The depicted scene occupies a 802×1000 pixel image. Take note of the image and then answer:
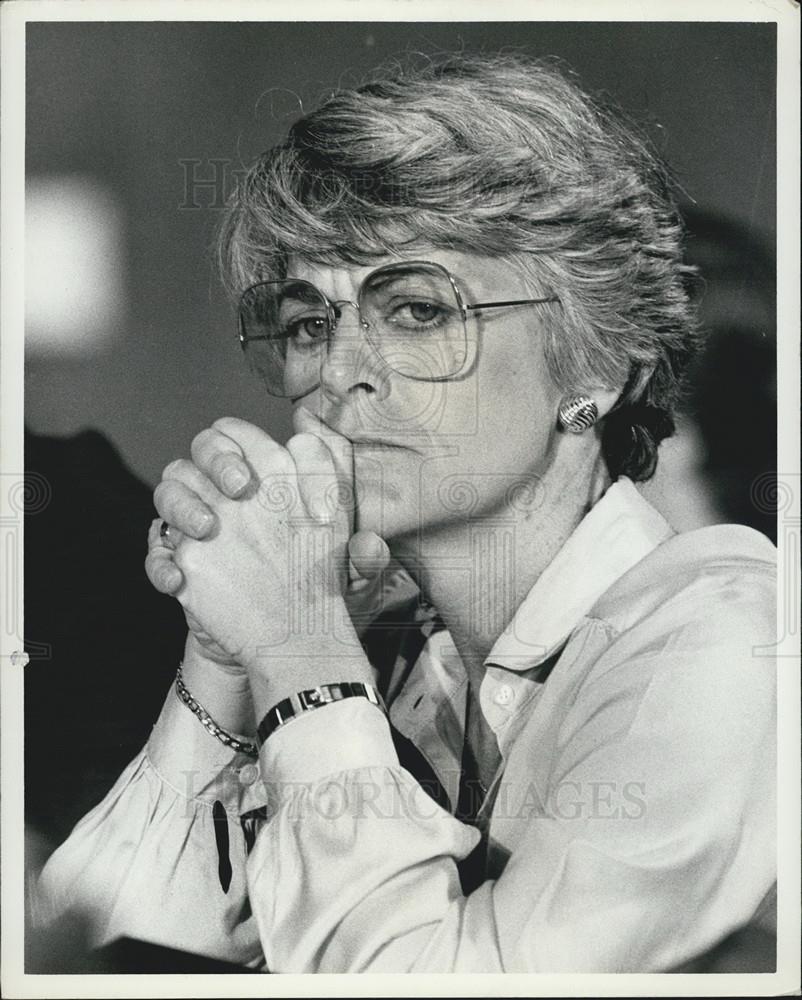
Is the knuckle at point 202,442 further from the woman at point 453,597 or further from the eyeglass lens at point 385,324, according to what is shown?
the eyeglass lens at point 385,324

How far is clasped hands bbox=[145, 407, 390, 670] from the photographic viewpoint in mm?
1459

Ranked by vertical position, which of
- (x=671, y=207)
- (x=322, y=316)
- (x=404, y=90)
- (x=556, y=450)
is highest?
(x=404, y=90)

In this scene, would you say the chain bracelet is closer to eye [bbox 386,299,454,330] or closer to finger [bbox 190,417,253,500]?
finger [bbox 190,417,253,500]

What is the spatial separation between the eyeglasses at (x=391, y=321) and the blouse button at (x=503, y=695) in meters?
0.43

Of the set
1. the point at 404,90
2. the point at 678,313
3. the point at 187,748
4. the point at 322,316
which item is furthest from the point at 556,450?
the point at 187,748

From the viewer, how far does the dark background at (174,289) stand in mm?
1514

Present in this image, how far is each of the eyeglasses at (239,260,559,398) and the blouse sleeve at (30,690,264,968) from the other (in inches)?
20.3

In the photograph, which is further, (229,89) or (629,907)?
(229,89)

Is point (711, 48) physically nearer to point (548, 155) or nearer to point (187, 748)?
point (548, 155)

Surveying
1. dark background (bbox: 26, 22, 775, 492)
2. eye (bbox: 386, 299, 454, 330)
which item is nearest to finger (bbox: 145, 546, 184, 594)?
dark background (bbox: 26, 22, 775, 492)

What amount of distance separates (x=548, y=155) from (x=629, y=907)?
0.99 metres

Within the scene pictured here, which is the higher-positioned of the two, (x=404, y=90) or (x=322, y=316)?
(x=404, y=90)

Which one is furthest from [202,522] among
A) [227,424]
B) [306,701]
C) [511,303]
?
[511,303]

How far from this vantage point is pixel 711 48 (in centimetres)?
154
